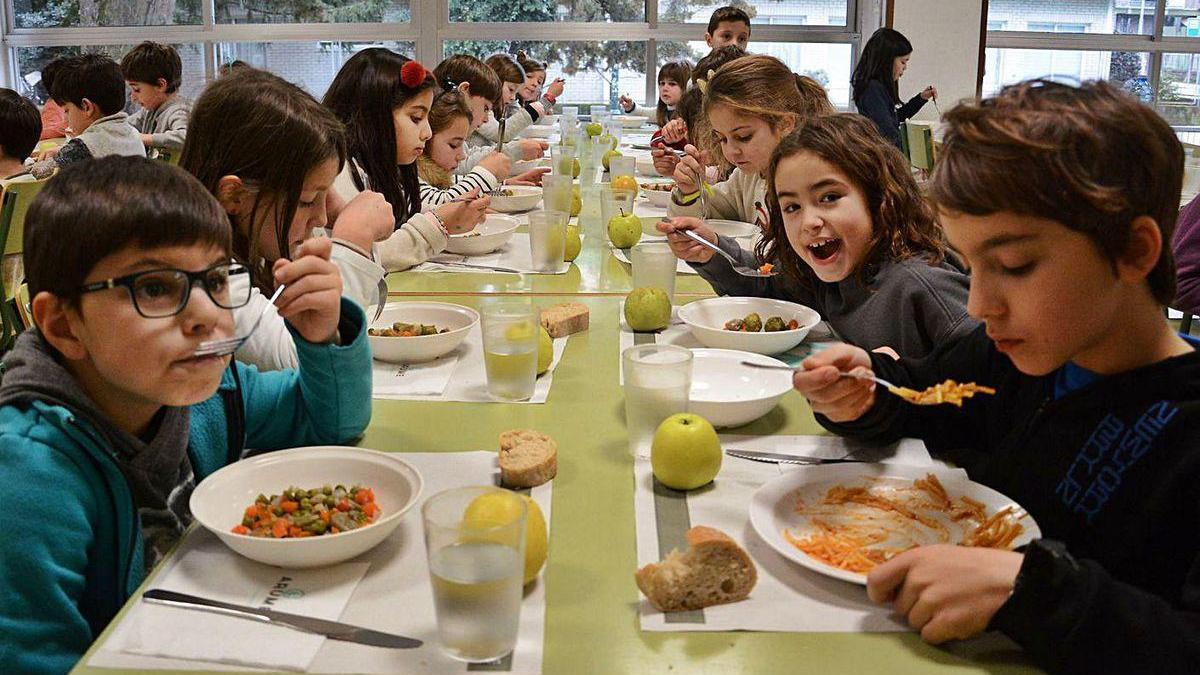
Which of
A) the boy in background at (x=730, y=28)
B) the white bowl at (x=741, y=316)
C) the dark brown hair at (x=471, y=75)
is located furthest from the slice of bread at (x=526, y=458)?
the boy in background at (x=730, y=28)

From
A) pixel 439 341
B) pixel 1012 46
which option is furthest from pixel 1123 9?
pixel 439 341

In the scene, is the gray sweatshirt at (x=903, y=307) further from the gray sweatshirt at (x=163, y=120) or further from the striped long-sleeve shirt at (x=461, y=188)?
the gray sweatshirt at (x=163, y=120)

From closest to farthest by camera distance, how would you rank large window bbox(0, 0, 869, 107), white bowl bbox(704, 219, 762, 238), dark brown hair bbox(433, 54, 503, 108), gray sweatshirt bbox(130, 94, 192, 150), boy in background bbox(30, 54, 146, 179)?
white bowl bbox(704, 219, 762, 238)
dark brown hair bbox(433, 54, 503, 108)
boy in background bbox(30, 54, 146, 179)
gray sweatshirt bbox(130, 94, 192, 150)
large window bbox(0, 0, 869, 107)

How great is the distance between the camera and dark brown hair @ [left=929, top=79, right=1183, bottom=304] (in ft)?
3.15

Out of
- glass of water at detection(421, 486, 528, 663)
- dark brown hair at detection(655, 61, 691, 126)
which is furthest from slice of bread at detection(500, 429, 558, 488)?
dark brown hair at detection(655, 61, 691, 126)

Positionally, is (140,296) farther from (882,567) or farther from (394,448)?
(882,567)

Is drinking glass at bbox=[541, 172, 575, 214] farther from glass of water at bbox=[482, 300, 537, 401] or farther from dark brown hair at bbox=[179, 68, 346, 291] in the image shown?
glass of water at bbox=[482, 300, 537, 401]

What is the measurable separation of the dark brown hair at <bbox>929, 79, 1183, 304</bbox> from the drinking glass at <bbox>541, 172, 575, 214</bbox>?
78.1 inches

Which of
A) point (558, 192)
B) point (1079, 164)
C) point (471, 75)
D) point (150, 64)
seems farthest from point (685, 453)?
point (150, 64)

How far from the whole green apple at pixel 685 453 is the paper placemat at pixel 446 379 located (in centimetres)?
36

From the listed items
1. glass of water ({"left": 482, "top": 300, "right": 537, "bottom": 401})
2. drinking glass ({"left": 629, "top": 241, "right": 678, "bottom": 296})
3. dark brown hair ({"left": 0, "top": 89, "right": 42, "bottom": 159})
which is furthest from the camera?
dark brown hair ({"left": 0, "top": 89, "right": 42, "bottom": 159})

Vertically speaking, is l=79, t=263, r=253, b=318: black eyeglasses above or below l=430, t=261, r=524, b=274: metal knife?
above

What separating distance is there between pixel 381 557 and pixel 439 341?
667 millimetres

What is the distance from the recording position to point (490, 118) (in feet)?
15.9
